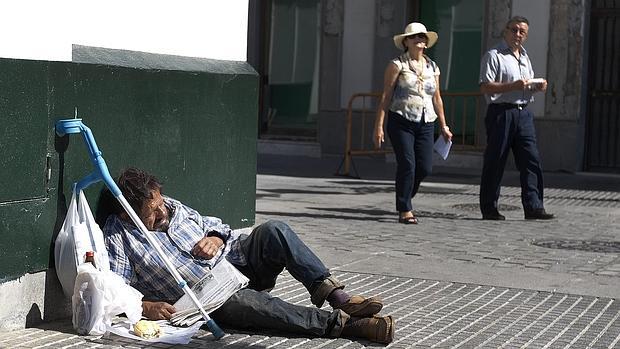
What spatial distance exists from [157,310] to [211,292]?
274 mm

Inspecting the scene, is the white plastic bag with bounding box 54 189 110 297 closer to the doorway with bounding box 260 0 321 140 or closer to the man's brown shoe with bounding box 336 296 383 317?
the man's brown shoe with bounding box 336 296 383 317

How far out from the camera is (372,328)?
620cm

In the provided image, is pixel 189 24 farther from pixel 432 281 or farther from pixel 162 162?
pixel 432 281

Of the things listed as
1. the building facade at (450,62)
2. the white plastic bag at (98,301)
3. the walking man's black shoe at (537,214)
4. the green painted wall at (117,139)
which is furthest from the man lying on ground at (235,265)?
the building facade at (450,62)

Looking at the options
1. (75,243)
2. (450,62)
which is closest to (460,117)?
(450,62)

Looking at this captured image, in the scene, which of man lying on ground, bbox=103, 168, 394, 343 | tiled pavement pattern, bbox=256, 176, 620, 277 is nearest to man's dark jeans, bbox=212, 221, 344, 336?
man lying on ground, bbox=103, 168, 394, 343

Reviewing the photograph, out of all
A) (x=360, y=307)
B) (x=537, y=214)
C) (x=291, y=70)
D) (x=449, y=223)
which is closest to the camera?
(x=360, y=307)

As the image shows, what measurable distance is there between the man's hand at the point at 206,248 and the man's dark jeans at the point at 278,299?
175 mm

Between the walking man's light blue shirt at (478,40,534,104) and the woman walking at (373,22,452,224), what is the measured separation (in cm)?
53

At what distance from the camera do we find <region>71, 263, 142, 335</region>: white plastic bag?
6.14 m

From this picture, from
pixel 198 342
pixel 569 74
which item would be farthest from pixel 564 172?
pixel 198 342

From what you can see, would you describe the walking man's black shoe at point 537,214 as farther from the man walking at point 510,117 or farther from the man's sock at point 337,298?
the man's sock at point 337,298

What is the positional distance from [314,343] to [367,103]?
14102mm

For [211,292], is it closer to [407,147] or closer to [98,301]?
[98,301]
